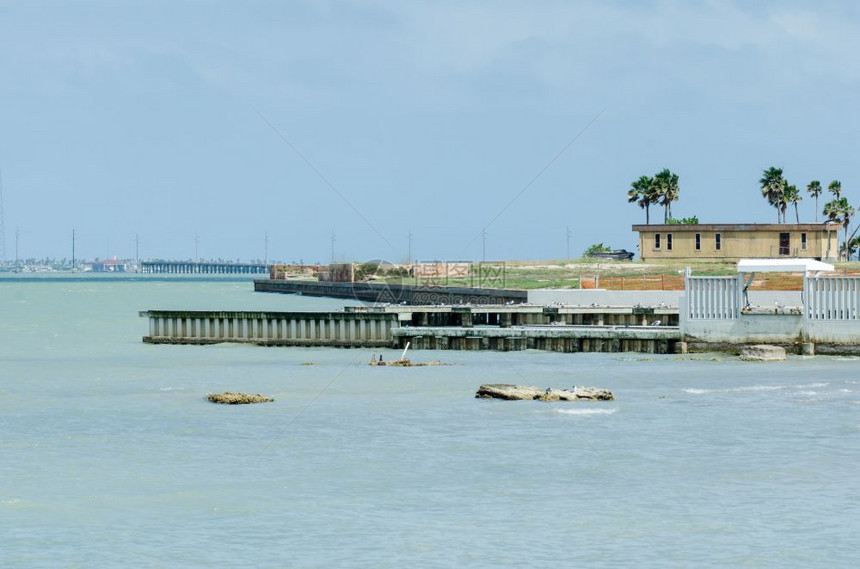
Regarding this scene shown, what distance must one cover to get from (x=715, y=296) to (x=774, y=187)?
110m

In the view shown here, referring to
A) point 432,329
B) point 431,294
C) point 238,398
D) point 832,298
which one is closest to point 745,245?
point 431,294

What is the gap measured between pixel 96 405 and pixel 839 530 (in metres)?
27.2

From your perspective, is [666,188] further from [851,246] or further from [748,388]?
[748,388]

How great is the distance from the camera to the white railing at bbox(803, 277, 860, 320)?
51500mm

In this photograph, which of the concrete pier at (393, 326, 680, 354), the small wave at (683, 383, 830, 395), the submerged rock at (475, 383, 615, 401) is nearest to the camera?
the submerged rock at (475, 383, 615, 401)

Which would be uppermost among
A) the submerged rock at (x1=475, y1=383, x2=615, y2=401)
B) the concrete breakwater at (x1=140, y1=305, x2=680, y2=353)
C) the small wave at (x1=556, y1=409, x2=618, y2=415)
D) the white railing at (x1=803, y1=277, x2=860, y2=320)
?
the white railing at (x1=803, y1=277, x2=860, y2=320)

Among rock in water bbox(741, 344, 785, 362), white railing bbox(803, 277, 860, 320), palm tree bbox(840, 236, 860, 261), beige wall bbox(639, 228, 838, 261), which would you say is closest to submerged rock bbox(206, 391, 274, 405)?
rock in water bbox(741, 344, 785, 362)

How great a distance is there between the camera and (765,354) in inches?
2026

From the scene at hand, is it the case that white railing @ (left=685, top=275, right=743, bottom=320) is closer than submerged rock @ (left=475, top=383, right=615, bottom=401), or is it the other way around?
submerged rock @ (left=475, top=383, right=615, bottom=401)

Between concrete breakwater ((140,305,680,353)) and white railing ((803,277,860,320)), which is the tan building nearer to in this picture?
concrete breakwater ((140,305,680,353))

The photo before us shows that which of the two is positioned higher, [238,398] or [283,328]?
[283,328]

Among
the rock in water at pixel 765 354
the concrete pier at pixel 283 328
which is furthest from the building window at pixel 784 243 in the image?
the rock in water at pixel 765 354

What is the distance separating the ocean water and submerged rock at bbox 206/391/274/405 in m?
0.74

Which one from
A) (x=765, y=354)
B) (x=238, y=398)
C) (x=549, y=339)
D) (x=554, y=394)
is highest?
(x=549, y=339)
